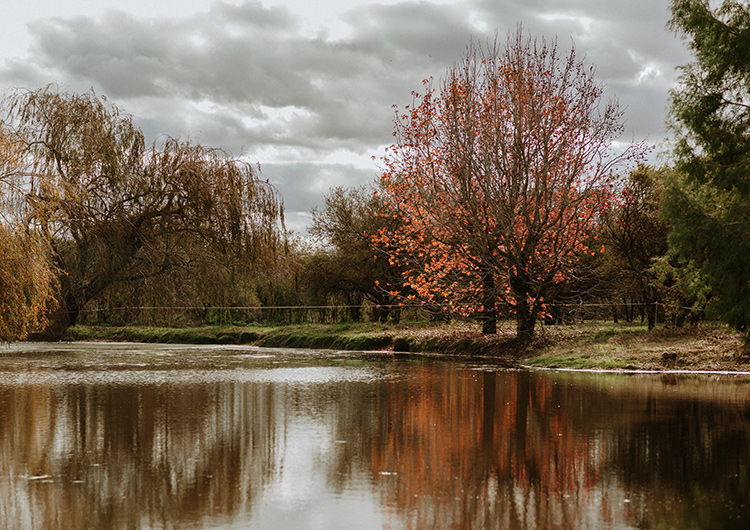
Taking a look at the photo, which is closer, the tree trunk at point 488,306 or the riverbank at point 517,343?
the riverbank at point 517,343

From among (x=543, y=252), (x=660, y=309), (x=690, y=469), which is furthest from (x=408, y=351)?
(x=690, y=469)

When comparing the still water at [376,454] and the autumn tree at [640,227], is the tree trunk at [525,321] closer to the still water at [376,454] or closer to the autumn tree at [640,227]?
the autumn tree at [640,227]

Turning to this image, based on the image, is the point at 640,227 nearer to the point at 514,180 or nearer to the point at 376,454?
the point at 514,180

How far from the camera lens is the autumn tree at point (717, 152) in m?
13.7

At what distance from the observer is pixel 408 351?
2781cm

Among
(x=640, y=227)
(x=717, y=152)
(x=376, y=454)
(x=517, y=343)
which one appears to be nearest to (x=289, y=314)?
(x=640, y=227)

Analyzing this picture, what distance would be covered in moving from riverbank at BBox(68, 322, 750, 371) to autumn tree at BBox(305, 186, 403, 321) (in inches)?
126

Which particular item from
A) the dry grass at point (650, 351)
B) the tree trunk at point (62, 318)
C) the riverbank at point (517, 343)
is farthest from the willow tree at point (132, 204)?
the dry grass at point (650, 351)

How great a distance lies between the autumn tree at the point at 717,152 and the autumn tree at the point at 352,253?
71.3 feet

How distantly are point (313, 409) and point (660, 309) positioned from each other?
1030 inches

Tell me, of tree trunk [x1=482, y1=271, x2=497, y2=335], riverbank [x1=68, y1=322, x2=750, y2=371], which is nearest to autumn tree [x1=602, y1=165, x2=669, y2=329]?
riverbank [x1=68, y1=322, x2=750, y2=371]

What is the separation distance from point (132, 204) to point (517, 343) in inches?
593

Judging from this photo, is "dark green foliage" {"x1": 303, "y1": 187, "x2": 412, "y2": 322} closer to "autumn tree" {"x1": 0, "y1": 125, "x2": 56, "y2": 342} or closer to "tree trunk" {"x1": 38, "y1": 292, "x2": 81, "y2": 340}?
"tree trunk" {"x1": 38, "y1": 292, "x2": 81, "y2": 340}

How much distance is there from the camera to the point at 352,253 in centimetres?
3800
